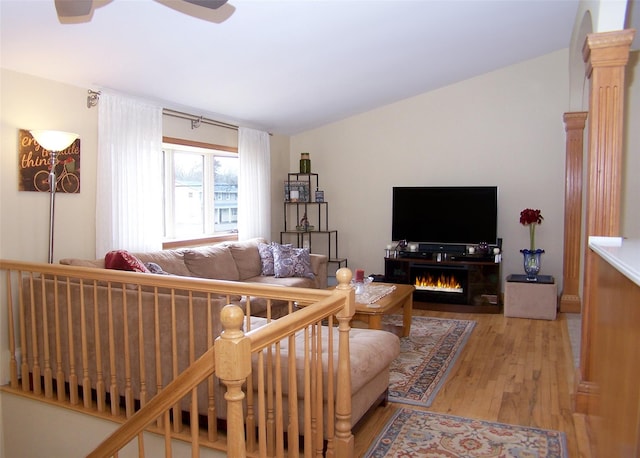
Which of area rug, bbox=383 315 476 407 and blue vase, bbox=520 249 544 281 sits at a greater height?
blue vase, bbox=520 249 544 281

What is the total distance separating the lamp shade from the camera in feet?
11.7

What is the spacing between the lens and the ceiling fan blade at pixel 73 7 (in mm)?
2350

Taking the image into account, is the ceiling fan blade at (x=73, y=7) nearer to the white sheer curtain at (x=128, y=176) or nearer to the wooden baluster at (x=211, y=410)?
the wooden baluster at (x=211, y=410)

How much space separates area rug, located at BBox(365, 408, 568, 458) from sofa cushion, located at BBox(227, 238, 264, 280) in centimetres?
286

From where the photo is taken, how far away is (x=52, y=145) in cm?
362

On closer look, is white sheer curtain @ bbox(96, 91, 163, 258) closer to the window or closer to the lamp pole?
the lamp pole

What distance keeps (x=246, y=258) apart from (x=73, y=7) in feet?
11.4

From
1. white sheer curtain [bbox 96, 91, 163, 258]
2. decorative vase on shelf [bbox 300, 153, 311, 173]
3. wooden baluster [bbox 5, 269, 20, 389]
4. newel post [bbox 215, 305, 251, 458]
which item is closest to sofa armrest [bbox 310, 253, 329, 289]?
decorative vase on shelf [bbox 300, 153, 311, 173]

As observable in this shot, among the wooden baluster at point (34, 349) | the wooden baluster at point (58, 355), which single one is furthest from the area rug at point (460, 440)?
the wooden baluster at point (34, 349)

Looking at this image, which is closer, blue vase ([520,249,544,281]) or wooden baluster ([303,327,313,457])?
wooden baluster ([303,327,313,457])

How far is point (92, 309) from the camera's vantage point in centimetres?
321

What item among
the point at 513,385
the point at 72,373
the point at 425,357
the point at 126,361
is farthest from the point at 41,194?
Result: the point at 513,385

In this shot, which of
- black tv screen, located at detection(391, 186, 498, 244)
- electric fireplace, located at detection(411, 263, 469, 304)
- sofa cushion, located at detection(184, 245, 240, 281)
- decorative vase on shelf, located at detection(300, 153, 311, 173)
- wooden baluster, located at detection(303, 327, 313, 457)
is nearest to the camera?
wooden baluster, located at detection(303, 327, 313, 457)

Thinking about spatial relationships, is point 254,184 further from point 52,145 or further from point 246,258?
A: point 52,145
